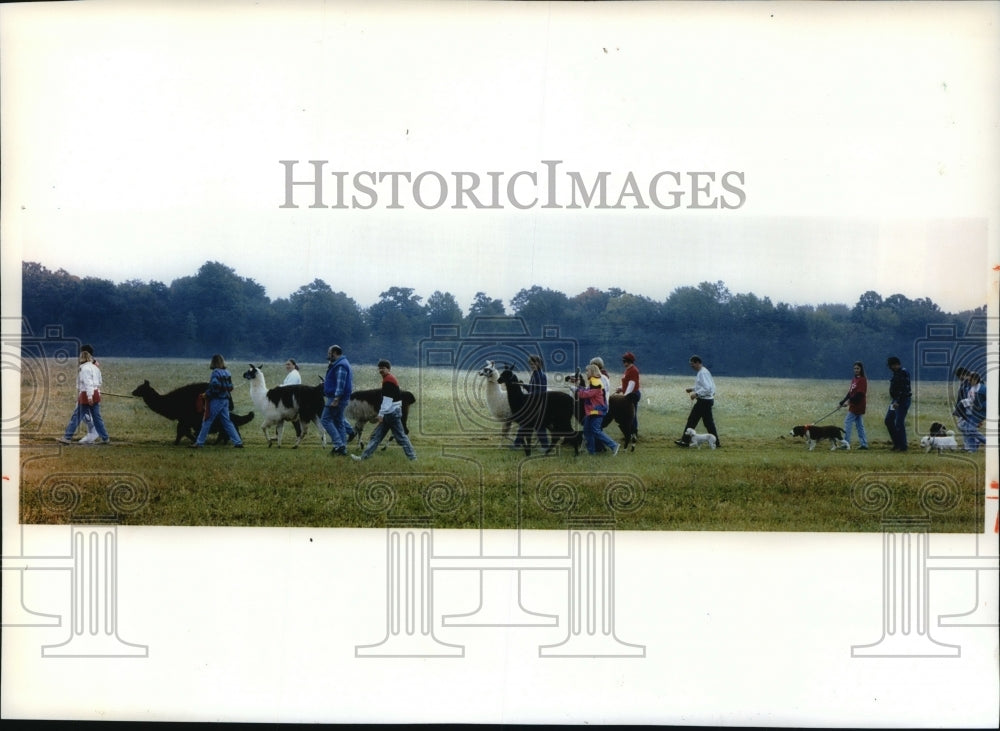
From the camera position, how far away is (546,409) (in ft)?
13.5

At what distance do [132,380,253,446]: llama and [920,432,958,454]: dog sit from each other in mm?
3416

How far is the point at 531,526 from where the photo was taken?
13.4 feet

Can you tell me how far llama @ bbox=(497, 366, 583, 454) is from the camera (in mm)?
4105

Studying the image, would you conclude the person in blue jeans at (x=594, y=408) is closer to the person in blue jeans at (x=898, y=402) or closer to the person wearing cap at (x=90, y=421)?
the person in blue jeans at (x=898, y=402)

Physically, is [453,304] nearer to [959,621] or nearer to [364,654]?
[364,654]

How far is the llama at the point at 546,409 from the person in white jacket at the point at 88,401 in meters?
2.05

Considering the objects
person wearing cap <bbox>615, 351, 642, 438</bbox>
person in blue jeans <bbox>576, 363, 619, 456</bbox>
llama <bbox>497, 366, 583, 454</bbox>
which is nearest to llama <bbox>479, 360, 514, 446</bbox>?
llama <bbox>497, 366, 583, 454</bbox>

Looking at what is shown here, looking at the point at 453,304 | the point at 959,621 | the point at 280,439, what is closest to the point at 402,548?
the point at 280,439

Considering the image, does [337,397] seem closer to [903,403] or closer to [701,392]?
[701,392]

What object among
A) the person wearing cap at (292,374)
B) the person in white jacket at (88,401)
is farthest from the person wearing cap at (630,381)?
the person in white jacket at (88,401)

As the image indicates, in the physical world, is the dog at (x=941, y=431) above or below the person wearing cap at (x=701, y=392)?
below

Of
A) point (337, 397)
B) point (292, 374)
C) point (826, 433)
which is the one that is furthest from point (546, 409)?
point (826, 433)

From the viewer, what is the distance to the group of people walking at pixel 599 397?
13.4 ft

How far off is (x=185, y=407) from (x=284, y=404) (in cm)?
52
